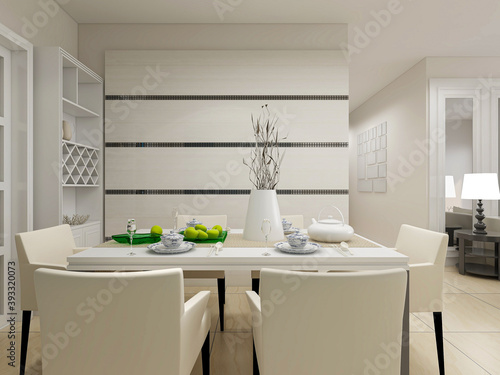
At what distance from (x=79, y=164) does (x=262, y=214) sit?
7.31ft

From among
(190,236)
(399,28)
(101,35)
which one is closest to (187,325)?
(190,236)

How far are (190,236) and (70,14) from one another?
303 cm

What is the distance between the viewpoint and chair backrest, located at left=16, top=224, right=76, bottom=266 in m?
1.77

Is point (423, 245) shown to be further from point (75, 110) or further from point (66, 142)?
point (75, 110)

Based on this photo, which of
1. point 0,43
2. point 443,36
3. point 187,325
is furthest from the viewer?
point 443,36

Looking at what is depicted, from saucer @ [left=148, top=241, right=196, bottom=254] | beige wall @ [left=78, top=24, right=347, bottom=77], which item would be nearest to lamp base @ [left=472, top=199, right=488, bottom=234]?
beige wall @ [left=78, top=24, right=347, bottom=77]

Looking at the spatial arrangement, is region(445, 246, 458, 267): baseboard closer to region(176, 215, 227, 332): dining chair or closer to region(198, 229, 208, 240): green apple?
region(176, 215, 227, 332): dining chair

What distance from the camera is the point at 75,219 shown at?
3.16m

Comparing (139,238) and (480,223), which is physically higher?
(139,238)

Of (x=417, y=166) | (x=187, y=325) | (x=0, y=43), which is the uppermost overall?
(x=0, y=43)

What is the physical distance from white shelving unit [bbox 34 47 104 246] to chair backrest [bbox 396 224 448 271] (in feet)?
8.78

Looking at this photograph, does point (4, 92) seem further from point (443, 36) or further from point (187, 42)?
point (443, 36)

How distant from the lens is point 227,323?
2.48 m

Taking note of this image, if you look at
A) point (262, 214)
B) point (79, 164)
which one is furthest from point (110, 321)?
point (79, 164)
